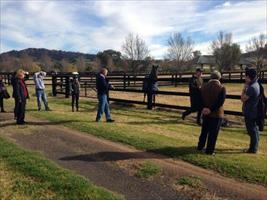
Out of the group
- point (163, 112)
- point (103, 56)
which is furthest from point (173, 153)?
point (103, 56)

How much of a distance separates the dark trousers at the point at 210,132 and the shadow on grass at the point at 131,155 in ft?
0.87

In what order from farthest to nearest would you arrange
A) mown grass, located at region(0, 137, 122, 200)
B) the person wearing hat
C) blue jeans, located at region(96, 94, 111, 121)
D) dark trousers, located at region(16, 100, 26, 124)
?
the person wearing hat
blue jeans, located at region(96, 94, 111, 121)
dark trousers, located at region(16, 100, 26, 124)
mown grass, located at region(0, 137, 122, 200)

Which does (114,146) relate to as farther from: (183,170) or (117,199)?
(117,199)

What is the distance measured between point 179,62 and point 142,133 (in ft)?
222

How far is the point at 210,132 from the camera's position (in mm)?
7609

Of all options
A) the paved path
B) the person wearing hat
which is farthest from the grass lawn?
the person wearing hat

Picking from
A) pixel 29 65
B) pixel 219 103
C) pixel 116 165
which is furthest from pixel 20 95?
pixel 29 65

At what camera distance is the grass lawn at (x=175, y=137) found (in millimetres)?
6688

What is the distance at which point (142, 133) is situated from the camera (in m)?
9.71

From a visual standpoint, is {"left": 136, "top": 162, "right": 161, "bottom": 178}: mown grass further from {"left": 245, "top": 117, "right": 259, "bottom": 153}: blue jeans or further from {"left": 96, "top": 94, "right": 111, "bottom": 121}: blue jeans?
{"left": 96, "top": 94, "right": 111, "bottom": 121}: blue jeans

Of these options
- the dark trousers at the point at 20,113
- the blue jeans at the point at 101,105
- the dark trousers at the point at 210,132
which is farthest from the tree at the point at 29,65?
the dark trousers at the point at 210,132

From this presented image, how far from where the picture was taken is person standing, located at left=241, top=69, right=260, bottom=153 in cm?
779

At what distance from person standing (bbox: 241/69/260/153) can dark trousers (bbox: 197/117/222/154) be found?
71 centimetres

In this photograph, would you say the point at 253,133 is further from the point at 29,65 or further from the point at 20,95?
the point at 29,65
